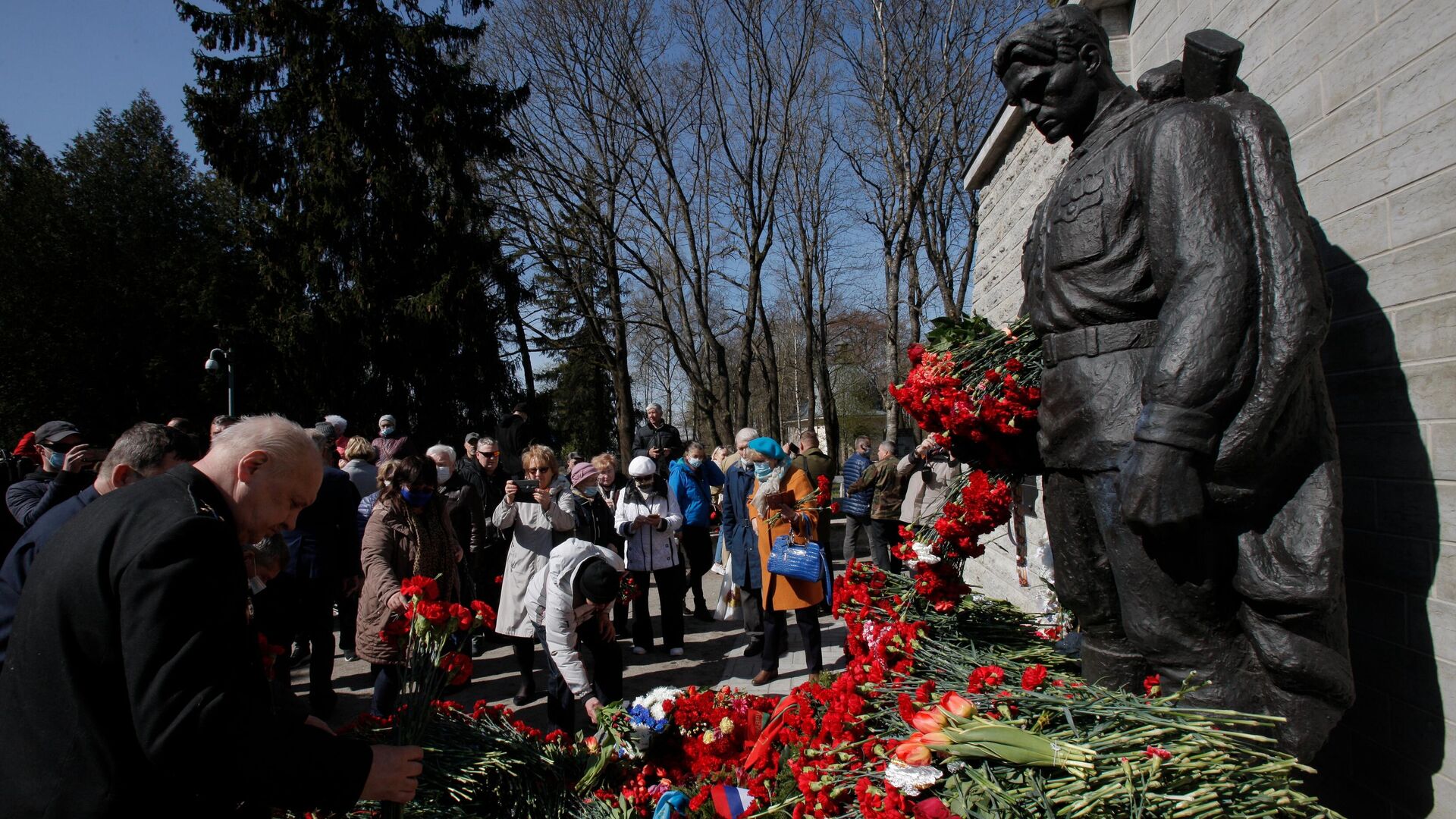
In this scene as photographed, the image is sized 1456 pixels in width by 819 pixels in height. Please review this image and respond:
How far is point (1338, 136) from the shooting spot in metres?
2.72

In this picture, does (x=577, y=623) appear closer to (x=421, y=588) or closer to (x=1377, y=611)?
(x=421, y=588)

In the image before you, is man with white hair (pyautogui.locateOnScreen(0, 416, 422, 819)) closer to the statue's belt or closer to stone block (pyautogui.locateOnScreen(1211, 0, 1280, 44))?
the statue's belt

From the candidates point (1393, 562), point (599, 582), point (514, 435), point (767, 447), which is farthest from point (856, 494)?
point (1393, 562)

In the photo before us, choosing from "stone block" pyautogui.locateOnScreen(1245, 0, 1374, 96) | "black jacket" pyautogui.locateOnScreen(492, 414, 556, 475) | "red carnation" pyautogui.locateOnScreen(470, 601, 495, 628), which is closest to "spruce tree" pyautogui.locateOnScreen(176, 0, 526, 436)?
"black jacket" pyautogui.locateOnScreen(492, 414, 556, 475)

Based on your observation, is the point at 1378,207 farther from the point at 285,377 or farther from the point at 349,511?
the point at 285,377

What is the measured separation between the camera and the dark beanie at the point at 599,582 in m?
4.08

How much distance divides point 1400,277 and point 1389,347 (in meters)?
0.22

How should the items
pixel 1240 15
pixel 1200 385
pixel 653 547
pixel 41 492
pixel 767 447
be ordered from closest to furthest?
pixel 1200 385 < pixel 1240 15 < pixel 41 492 < pixel 767 447 < pixel 653 547

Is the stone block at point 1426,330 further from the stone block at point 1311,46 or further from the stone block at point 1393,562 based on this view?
the stone block at point 1311,46

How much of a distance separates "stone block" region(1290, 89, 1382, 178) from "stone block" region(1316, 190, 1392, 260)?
8.0 inches

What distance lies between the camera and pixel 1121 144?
241 centimetres

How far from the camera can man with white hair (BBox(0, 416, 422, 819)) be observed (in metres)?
1.60

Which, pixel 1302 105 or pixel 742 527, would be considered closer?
pixel 1302 105

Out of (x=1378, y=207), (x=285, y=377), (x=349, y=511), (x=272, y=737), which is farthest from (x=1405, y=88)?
(x=285, y=377)
